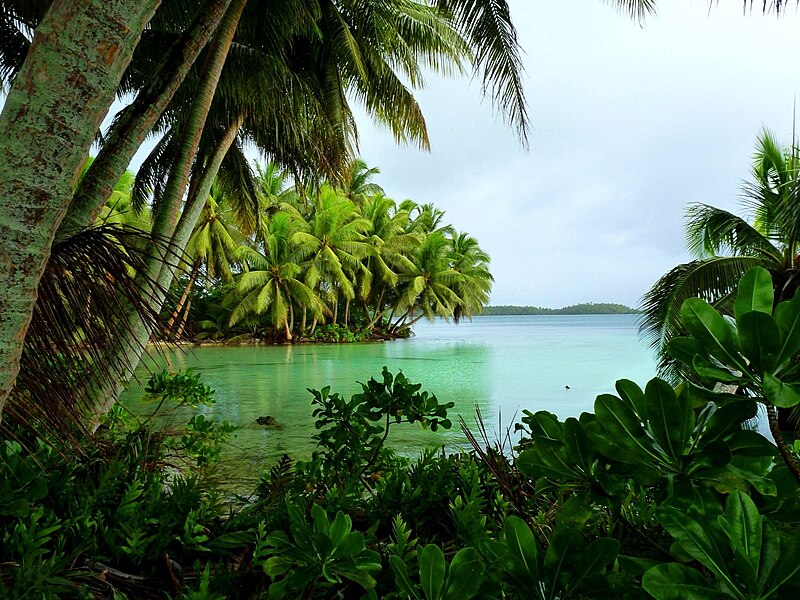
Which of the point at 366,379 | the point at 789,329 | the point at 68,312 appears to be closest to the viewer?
the point at 789,329

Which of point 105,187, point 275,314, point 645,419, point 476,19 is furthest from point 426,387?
point 275,314

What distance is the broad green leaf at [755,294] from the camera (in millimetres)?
638

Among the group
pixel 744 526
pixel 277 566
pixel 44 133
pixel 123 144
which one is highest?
pixel 123 144

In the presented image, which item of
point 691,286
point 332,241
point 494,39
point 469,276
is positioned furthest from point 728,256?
point 469,276

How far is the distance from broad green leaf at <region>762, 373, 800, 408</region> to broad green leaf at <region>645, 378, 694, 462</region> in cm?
9

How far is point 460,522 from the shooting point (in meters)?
1.26

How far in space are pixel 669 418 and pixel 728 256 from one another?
972cm

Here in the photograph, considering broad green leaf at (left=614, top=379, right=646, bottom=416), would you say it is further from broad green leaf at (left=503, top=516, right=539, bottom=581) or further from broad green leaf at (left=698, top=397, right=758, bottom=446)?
broad green leaf at (left=503, top=516, right=539, bottom=581)

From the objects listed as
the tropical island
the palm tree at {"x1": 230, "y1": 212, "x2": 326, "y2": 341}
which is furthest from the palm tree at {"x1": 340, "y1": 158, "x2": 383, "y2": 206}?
the tropical island

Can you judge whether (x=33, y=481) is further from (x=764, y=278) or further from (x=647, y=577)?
(x=764, y=278)

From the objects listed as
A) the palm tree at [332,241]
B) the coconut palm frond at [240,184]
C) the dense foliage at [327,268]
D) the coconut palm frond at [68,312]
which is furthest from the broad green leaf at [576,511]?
the palm tree at [332,241]

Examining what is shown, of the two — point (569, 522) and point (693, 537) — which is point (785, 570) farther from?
point (569, 522)

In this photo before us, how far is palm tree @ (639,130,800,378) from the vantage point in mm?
8445

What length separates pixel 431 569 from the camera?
2.05 feet
